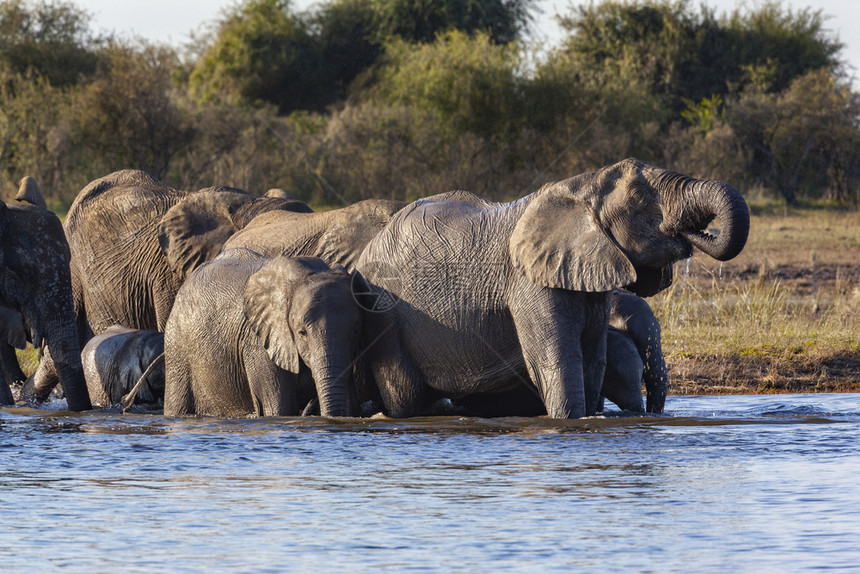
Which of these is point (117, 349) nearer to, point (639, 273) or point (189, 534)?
point (639, 273)

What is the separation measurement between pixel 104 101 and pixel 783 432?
19.8 meters

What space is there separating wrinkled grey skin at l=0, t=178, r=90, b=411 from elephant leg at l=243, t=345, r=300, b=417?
150cm

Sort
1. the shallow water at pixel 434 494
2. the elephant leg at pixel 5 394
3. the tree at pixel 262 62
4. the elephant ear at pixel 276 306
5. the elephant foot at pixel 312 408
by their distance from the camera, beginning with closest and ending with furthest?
the shallow water at pixel 434 494, the elephant ear at pixel 276 306, the elephant foot at pixel 312 408, the elephant leg at pixel 5 394, the tree at pixel 262 62

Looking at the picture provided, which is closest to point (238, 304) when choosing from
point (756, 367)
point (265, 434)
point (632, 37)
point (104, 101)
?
point (265, 434)

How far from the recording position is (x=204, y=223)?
36.0 feet

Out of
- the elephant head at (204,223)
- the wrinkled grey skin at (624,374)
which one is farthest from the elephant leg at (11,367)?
the wrinkled grey skin at (624,374)

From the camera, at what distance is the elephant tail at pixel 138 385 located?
9703 millimetres

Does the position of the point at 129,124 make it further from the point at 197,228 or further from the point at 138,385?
the point at 138,385

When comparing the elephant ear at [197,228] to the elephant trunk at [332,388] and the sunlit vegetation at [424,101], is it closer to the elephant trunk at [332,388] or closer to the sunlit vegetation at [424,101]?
the elephant trunk at [332,388]

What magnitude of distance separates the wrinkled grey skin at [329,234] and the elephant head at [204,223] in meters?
0.84

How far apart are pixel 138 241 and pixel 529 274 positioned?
4.40m

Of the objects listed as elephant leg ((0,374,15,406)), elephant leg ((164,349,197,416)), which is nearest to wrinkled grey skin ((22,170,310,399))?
elephant leg ((0,374,15,406))

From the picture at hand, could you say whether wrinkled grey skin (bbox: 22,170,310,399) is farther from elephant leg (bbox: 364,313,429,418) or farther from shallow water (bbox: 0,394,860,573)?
elephant leg (bbox: 364,313,429,418)

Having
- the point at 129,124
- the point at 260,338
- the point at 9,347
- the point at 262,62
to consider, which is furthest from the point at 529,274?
the point at 262,62
